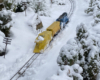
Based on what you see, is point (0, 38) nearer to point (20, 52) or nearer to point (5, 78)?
point (20, 52)

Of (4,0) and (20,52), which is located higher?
(4,0)

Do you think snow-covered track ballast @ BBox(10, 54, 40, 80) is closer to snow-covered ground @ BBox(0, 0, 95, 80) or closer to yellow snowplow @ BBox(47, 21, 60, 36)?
snow-covered ground @ BBox(0, 0, 95, 80)

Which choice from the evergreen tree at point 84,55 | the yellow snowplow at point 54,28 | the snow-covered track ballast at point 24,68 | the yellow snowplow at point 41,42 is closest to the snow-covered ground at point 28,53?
the snow-covered track ballast at point 24,68

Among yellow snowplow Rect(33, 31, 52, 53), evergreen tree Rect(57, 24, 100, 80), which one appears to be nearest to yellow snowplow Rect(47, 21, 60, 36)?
yellow snowplow Rect(33, 31, 52, 53)

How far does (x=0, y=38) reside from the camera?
15102 mm

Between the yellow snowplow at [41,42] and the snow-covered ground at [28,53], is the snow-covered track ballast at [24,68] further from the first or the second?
the yellow snowplow at [41,42]

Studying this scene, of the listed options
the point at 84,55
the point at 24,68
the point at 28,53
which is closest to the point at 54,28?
the point at 28,53

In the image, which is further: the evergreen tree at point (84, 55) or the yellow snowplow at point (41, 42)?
the yellow snowplow at point (41, 42)

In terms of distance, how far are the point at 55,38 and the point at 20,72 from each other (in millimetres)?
7124

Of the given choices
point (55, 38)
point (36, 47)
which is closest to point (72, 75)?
point (36, 47)

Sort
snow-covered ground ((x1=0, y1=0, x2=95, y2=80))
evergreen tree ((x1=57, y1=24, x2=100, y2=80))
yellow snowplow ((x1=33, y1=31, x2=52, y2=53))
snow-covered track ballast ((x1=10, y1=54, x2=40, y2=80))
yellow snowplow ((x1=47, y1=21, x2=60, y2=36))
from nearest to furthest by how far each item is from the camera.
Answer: evergreen tree ((x1=57, y1=24, x2=100, y2=80))
snow-covered track ballast ((x1=10, y1=54, x2=40, y2=80))
snow-covered ground ((x1=0, y1=0, x2=95, y2=80))
yellow snowplow ((x1=33, y1=31, x2=52, y2=53))
yellow snowplow ((x1=47, y1=21, x2=60, y2=36))

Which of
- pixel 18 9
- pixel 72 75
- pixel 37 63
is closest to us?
pixel 72 75

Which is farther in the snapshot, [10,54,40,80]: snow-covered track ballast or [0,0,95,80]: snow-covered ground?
[0,0,95,80]: snow-covered ground

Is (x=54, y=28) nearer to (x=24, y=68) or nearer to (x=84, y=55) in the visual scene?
(x=24, y=68)
